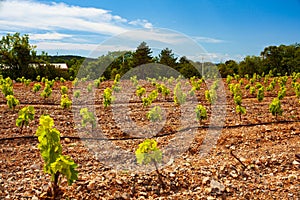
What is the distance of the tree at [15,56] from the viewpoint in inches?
1531

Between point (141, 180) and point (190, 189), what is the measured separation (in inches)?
34.4

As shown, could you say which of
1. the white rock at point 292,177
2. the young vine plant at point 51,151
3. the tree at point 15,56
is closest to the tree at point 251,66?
the tree at point 15,56

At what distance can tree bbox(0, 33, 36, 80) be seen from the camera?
1531 inches

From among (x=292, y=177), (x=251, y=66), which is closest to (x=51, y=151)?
(x=292, y=177)

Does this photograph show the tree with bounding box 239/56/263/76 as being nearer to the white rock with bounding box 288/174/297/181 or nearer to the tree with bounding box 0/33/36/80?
the tree with bounding box 0/33/36/80

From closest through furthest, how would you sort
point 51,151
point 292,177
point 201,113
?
1. point 51,151
2. point 292,177
3. point 201,113

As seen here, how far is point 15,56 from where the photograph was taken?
39312mm

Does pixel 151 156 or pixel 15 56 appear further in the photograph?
pixel 15 56

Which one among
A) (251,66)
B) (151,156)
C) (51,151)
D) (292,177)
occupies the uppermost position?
(251,66)

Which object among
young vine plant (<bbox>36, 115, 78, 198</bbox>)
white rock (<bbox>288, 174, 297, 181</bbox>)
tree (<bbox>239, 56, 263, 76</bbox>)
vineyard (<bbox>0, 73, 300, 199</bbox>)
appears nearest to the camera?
young vine plant (<bbox>36, 115, 78, 198</bbox>)

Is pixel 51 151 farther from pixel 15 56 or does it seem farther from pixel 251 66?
pixel 251 66

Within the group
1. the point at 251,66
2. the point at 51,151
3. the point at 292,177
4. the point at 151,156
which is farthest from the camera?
the point at 251,66

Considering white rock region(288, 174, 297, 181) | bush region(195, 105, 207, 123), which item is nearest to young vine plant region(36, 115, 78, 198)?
white rock region(288, 174, 297, 181)

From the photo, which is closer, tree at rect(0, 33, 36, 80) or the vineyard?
the vineyard
